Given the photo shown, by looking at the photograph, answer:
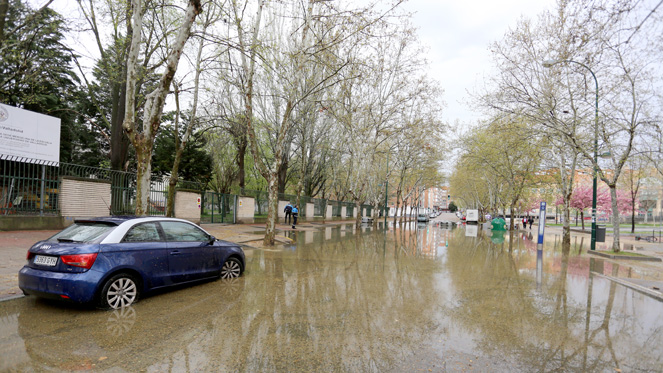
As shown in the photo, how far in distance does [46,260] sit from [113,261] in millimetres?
875

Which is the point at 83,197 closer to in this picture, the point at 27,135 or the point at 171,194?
the point at 27,135

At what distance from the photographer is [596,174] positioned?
16.2m

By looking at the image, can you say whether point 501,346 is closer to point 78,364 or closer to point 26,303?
point 78,364

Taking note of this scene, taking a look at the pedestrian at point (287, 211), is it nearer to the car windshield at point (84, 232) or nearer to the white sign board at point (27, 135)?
the white sign board at point (27, 135)

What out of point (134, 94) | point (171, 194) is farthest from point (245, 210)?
point (134, 94)

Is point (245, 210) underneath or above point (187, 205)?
underneath

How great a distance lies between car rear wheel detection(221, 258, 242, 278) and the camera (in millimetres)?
7707

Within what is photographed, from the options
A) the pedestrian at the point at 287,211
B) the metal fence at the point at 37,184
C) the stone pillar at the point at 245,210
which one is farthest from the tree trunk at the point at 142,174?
the pedestrian at the point at 287,211

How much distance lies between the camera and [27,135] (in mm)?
13266

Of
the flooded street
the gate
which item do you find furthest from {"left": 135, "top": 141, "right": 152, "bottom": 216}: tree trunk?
the gate

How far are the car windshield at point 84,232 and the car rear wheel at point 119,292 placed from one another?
0.71 m

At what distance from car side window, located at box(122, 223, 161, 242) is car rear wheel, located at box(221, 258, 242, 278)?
190 cm

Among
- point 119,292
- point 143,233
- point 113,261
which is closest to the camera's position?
point 113,261

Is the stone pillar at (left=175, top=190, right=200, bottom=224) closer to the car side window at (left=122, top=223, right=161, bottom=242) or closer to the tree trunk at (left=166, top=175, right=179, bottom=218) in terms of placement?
the tree trunk at (left=166, top=175, right=179, bottom=218)
